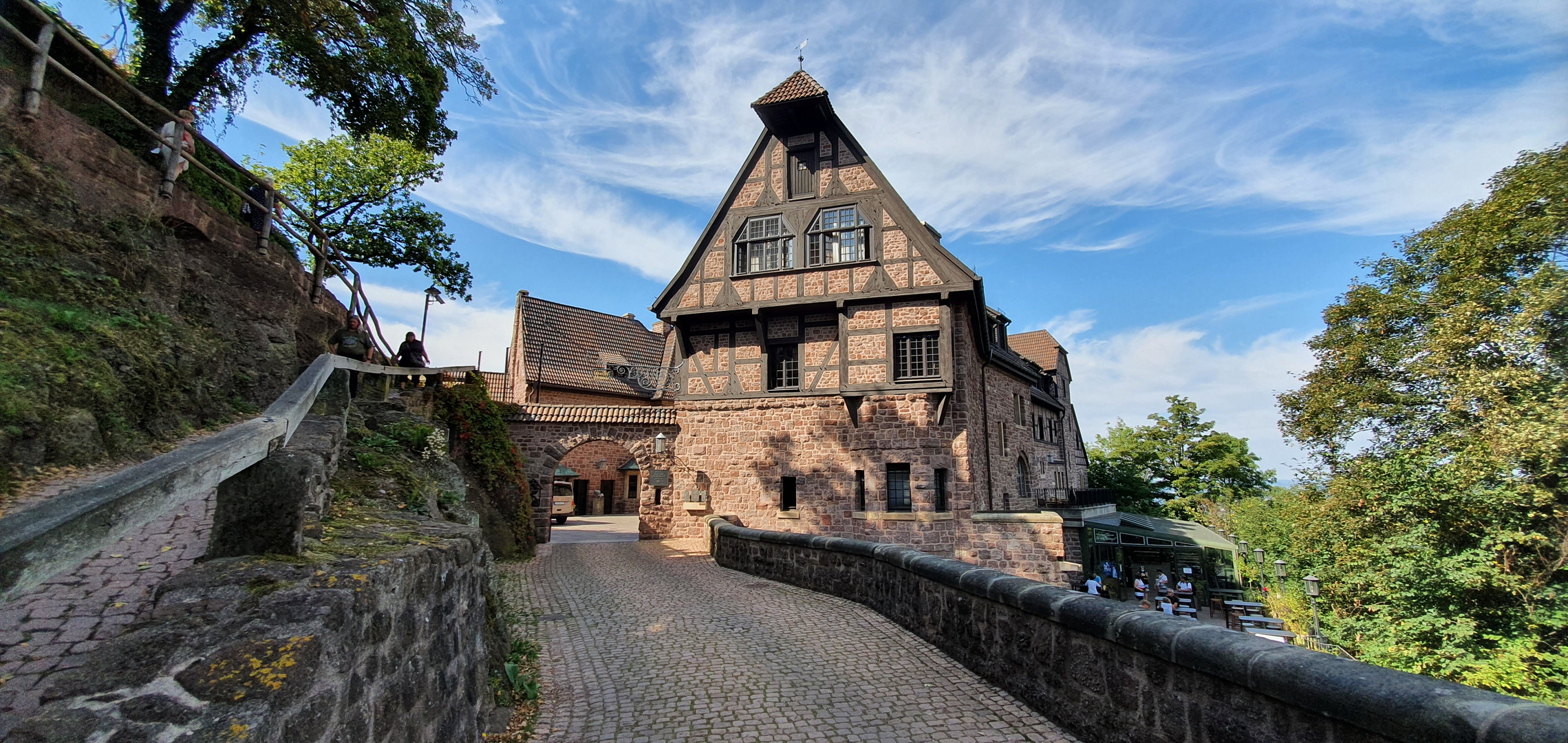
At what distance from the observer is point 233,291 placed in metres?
8.15

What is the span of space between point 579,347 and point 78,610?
26.4m

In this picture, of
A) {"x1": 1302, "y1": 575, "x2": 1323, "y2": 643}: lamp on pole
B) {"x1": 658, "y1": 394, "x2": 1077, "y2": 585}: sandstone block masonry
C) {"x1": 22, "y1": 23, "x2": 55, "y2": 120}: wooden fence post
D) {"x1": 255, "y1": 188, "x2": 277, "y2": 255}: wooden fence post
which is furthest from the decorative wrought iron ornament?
{"x1": 1302, "y1": 575, "x2": 1323, "y2": 643}: lamp on pole

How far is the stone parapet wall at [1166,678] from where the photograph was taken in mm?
2717

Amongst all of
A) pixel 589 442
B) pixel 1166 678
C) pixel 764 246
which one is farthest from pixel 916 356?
pixel 1166 678

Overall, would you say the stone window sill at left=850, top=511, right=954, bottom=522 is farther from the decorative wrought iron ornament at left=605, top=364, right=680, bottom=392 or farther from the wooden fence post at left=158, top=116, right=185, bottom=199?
the wooden fence post at left=158, top=116, right=185, bottom=199

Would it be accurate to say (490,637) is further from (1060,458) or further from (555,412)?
(1060,458)

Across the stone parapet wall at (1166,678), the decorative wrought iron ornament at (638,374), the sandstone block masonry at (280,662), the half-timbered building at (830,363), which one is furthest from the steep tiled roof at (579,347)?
the sandstone block masonry at (280,662)

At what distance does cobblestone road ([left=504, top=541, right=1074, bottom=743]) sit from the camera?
16.3 feet

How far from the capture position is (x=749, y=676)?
20.0ft

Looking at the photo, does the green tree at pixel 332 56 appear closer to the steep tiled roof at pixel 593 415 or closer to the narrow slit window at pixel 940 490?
the steep tiled roof at pixel 593 415

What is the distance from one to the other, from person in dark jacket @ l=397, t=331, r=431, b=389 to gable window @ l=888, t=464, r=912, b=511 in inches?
414

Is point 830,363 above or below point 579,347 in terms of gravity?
below

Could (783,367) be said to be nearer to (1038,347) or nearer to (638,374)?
(638,374)

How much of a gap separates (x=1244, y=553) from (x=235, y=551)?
114 ft
